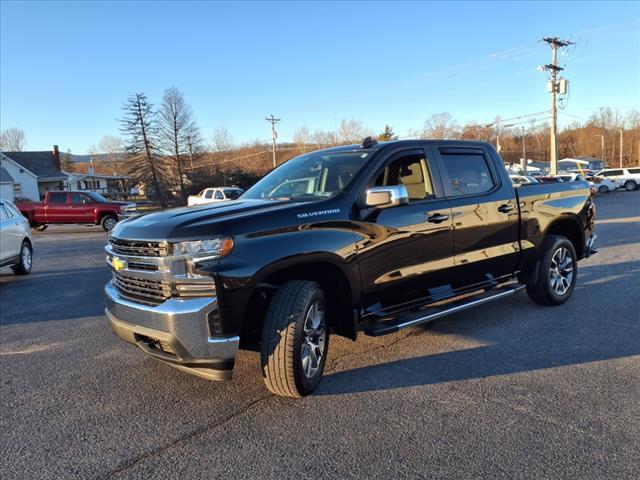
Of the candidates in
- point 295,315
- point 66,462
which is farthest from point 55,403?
point 295,315

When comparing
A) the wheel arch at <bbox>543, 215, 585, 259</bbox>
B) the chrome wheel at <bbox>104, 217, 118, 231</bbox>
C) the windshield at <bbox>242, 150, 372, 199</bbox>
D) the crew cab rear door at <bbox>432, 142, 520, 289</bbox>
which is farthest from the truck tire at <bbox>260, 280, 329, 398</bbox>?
the chrome wheel at <bbox>104, 217, 118, 231</bbox>

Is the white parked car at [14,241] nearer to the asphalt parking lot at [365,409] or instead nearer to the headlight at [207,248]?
the asphalt parking lot at [365,409]

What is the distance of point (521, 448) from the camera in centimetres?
298

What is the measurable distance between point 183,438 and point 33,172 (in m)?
59.2

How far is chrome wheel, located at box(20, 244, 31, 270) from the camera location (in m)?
10.1

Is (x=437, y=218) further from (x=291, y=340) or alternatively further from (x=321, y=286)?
(x=291, y=340)

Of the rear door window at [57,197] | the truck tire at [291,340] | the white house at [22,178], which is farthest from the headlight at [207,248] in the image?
the white house at [22,178]

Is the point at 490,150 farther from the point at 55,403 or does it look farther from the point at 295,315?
the point at 55,403

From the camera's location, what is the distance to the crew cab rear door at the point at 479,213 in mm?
4984

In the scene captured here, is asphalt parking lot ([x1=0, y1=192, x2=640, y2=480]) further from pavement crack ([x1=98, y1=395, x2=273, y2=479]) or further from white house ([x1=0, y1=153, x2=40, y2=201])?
white house ([x1=0, y1=153, x2=40, y2=201])

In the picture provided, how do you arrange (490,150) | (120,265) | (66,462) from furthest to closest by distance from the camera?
1. (490,150)
2. (120,265)
3. (66,462)

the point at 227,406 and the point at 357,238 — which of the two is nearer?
the point at 227,406

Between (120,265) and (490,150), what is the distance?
13.9 ft

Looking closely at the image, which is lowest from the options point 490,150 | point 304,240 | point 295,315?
point 295,315
